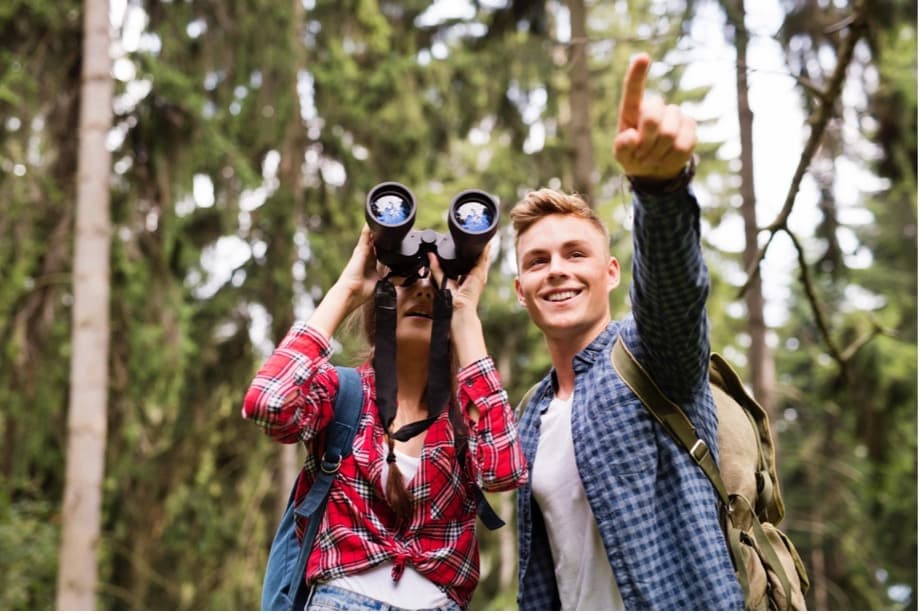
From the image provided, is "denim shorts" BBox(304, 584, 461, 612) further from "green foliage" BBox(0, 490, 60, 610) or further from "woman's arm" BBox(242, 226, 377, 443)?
"green foliage" BBox(0, 490, 60, 610)

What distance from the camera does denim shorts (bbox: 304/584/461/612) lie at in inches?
79.0

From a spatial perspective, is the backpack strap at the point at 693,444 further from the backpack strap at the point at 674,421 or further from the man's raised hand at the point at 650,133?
the man's raised hand at the point at 650,133

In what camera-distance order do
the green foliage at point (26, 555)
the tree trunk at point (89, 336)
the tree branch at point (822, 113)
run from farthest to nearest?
the green foliage at point (26, 555), the tree trunk at point (89, 336), the tree branch at point (822, 113)

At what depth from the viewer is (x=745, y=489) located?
83.9 inches

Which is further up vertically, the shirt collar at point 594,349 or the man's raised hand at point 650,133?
the man's raised hand at point 650,133

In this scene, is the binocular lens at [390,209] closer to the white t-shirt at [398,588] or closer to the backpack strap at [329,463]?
the backpack strap at [329,463]

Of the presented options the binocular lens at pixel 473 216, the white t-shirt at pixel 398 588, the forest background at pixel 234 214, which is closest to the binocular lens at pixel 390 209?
the binocular lens at pixel 473 216

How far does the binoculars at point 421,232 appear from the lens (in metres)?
2.23

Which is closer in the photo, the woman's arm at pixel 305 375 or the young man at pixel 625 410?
the young man at pixel 625 410

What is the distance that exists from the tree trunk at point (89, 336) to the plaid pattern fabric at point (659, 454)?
4.97 m

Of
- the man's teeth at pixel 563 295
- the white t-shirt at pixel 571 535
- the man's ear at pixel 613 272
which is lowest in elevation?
the white t-shirt at pixel 571 535

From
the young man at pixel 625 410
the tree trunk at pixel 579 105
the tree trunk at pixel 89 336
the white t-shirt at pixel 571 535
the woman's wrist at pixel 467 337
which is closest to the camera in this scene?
the young man at pixel 625 410

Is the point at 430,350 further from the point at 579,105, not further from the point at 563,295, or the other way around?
the point at 579,105

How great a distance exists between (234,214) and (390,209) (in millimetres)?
6614
